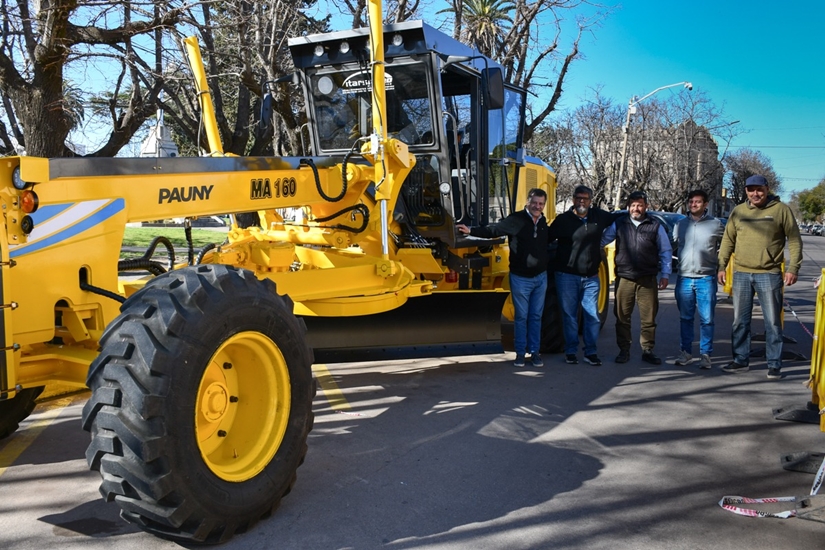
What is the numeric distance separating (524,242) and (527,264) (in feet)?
0.77

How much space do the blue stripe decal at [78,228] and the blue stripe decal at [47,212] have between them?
9cm

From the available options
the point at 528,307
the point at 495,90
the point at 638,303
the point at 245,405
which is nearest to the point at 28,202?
the point at 245,405

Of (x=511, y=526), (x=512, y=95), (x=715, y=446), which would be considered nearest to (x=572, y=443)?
(x=715, y=446)

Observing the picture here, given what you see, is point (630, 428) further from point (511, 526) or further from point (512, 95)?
point (512, 95)

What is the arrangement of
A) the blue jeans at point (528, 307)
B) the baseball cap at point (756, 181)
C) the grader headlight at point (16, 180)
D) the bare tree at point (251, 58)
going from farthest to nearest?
the bare tree at point (251, 58) → the blue jeans at point (528, 307) → the baseball cap at point (756, 181) → the grader headlight at point (16, 180)

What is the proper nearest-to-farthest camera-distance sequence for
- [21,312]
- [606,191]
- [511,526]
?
[21,312] < [511,526] < [606,191]

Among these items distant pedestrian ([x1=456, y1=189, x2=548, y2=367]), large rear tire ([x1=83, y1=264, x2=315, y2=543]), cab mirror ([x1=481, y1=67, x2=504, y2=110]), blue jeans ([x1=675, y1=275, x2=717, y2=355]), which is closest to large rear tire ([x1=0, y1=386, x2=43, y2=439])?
large rear tire ([x1=83, y1=264, x2=315, y2=543])

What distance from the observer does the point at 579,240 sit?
7.62 metres

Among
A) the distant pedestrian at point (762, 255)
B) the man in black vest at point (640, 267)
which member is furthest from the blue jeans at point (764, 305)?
the man in black vest at point (640, 267)

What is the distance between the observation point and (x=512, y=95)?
8.20m

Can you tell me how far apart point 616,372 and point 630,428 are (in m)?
1.94

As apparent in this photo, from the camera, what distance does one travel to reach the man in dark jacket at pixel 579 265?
761 centimetres

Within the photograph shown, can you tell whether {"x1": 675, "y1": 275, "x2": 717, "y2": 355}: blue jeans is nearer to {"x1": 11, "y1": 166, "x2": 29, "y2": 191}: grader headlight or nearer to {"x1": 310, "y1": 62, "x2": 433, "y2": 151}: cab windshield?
{"x1": 310, "y1": 62, "x2": 433, "y2": 151}: cab windshield

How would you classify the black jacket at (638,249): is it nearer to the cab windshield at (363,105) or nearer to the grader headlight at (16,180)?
the cab windshield at (363,105)
